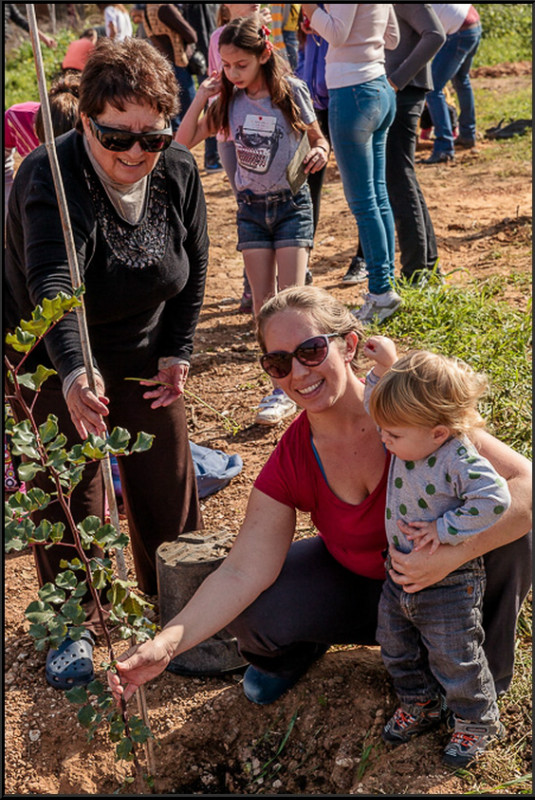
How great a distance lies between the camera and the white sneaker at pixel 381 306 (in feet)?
16.0

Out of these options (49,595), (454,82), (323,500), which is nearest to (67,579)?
(49,595)

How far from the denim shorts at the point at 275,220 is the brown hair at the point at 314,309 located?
2.07 meters

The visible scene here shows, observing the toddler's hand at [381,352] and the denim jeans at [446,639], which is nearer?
the denim jeans at [446,639]

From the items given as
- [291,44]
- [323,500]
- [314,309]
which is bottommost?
[323,500]

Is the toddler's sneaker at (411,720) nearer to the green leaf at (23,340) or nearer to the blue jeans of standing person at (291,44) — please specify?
the green leaf at (23,340)

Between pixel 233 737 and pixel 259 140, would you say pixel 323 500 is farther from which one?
pixel 259 140

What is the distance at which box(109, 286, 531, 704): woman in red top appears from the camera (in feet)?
7.11

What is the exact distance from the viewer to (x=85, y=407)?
7.09ft

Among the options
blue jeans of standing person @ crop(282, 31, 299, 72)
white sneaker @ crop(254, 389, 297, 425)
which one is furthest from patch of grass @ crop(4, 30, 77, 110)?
white sneaker @ crop(254, 389, 297, 425)

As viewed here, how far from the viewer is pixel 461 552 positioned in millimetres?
2107

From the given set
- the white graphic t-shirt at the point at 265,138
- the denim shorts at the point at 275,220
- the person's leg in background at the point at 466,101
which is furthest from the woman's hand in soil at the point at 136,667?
the person's leg in background at the point at 466,101

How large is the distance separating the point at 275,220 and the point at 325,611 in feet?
7.69

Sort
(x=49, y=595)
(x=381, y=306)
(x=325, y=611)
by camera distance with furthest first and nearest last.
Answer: (x=381, y=306), (x=325, y=611), (x=49, y=595)

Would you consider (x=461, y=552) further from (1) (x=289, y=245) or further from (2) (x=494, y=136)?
(2) (x=494, y=136)
